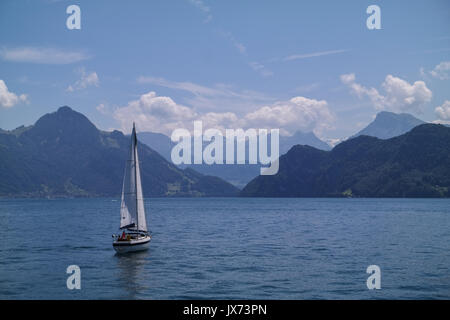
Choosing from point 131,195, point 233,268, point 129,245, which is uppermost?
point 131,195

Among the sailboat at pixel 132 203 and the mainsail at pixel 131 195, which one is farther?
the mainsail at pixel 131 195

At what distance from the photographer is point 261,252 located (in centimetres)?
6581

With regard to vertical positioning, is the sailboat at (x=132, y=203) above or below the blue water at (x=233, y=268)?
above

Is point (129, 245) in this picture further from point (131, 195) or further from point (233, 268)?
point (233, 268)

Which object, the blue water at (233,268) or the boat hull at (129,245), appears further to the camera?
the boat hull at (129,245)

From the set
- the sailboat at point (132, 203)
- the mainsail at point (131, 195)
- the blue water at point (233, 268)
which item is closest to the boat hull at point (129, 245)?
the sailboat at point (132, 203)

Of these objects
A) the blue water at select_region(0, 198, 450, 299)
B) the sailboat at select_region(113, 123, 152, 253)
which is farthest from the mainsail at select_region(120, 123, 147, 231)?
the blue water at select_region(0, 198, 450, 299)

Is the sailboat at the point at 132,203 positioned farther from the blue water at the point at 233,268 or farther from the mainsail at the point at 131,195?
the blue water at the point at 233,268

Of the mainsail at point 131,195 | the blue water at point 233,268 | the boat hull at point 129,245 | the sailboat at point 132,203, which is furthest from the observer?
the mainsail at point 131,195

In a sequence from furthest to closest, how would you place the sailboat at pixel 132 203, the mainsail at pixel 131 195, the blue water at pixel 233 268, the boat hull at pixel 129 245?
1. the mainsail at pixel 131 195
2. the sailboat at pixel 132 203
3. the boat hull at pixel 129 245
4. the blue water at pixel 233 268

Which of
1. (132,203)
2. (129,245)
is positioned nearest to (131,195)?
(132,203)
